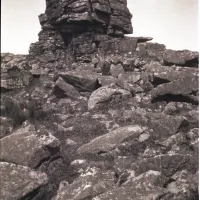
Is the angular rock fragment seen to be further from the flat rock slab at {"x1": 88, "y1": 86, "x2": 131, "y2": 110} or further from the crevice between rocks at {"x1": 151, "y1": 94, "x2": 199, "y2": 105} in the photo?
the crevice between rocks at {"x1": 151, "y1": 94, "x2": 199, "y2": 105}

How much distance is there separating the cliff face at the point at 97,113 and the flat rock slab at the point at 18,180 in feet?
0.09

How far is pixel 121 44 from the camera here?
59.2ft

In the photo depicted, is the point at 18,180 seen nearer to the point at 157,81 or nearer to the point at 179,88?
the point at 179,88

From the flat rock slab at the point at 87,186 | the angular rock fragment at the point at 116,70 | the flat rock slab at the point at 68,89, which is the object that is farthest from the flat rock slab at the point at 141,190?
the angular rock fragment at the point at 116,70

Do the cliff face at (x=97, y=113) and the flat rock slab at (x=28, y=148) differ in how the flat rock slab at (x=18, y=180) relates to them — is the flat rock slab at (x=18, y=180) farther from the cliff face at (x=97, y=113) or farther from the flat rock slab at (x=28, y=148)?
the flat rock slab at (x=28, y=148)

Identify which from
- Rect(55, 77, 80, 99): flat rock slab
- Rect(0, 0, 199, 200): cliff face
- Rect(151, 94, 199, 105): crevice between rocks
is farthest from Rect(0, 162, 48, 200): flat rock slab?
Rect(151, 94, 199, 105): crevice between rocks

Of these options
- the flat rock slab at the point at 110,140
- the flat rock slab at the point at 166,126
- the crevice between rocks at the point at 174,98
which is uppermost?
the crevice between rocks at the point at 174,98

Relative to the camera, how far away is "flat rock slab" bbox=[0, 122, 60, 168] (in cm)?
956

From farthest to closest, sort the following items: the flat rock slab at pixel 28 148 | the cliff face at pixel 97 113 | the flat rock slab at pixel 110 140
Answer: the flat rock slab at pixel 110 140
the flat rock slab at pixel 28 148
the cliff face at pixel 97 113

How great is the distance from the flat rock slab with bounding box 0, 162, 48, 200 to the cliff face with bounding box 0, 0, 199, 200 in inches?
1.1

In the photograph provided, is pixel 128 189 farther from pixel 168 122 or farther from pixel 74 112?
pixel 74 112

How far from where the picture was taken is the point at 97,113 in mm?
13469

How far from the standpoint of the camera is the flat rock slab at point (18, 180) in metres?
8.37

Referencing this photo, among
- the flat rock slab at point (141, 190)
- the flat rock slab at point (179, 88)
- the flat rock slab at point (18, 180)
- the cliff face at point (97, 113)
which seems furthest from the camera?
the flat rock slab at point (179, 88)
